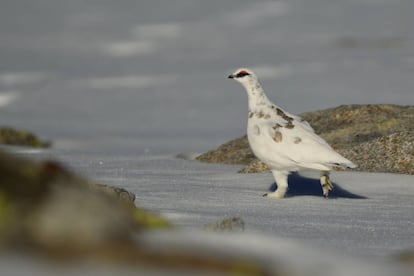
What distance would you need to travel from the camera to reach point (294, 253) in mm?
2256

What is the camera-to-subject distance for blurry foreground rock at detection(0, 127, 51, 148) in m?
11.9

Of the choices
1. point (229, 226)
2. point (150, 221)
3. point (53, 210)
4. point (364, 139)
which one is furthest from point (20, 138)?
point (53, 210)

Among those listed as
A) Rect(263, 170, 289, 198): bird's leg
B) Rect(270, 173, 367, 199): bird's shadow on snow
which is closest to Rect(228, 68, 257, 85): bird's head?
Rect(263, 170, 289, 198): bird's leg

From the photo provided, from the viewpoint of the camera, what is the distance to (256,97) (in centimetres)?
736

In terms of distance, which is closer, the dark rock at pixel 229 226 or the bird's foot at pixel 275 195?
the dark rock at pixel 229 226

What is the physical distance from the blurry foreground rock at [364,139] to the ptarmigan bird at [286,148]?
1.35 meters

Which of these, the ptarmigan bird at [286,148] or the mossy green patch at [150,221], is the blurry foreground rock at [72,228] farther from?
the ptarmigan bird at [286,148]

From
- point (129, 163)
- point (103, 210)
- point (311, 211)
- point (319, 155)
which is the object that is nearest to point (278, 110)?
point (319, 155)

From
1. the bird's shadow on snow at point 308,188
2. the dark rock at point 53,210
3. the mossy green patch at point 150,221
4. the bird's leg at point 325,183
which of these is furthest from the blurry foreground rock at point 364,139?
the dark rock at point 53,210

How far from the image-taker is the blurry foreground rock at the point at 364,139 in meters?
8.37

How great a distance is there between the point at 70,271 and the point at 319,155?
4946 millimetres

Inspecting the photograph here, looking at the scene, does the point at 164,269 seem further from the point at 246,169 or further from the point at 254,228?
the point at 246,169

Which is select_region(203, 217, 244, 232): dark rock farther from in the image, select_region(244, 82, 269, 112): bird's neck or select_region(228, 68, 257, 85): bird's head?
select_region(228, 68, 257, 85): bird's head

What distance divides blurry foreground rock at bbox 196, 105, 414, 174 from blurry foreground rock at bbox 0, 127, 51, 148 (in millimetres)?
3014
